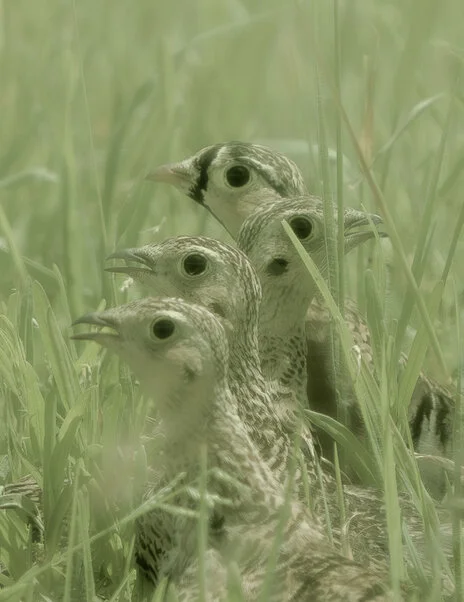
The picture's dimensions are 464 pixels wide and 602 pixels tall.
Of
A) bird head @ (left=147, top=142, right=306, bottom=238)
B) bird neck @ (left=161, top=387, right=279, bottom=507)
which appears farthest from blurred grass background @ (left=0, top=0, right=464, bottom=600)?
bird head @ (left=147, top=142, right=306, bottom=238)

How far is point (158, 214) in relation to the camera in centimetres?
603

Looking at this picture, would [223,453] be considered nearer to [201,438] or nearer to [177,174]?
[201,438]

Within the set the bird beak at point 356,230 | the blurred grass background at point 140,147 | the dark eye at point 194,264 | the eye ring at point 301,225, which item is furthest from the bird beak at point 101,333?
the bird beak at point 356,230

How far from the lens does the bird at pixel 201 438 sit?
3322 mm

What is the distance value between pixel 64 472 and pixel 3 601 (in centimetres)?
50

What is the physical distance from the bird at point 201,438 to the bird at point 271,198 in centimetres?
88

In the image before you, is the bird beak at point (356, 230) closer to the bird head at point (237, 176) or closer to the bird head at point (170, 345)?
the bird head at point (237, 176)

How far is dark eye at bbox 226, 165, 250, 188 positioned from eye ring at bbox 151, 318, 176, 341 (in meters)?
1.41

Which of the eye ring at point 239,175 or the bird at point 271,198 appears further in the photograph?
the eye ring at point 239,175

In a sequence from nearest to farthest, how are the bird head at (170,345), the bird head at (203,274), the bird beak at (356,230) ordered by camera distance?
the bird head at (170,345)
the bird head at (203,274)
the bird beak at (356,230)

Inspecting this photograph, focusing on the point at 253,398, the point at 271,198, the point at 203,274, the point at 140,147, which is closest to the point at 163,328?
the point at 253,398

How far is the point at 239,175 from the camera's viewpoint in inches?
191

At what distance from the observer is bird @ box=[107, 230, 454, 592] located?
360 centimetres

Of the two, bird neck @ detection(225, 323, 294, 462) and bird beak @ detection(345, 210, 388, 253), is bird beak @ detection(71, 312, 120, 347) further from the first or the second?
bird beak @ detection(345, 210, 388, 253)
